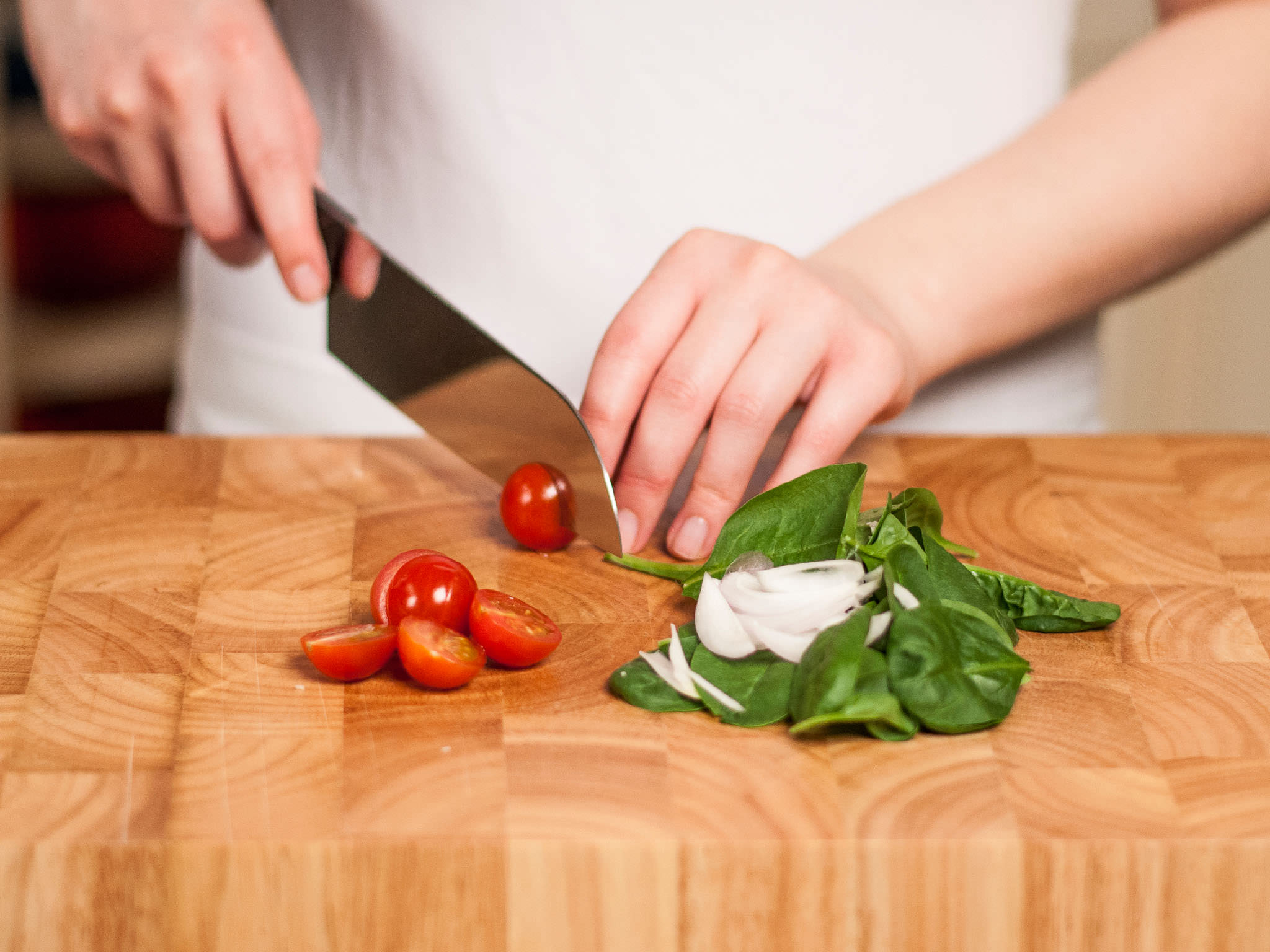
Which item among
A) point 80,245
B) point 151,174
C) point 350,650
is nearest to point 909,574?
point 350,650

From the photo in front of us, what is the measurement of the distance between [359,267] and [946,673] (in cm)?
59

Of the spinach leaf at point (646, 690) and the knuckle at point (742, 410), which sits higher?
the knuckle at point (742, 410)

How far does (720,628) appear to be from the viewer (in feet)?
2.72

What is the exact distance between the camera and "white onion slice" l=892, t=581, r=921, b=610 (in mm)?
810

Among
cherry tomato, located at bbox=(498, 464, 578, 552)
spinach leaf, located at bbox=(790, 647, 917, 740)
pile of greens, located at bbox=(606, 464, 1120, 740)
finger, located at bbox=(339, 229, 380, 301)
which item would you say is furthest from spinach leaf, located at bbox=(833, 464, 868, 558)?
finger, located at bbox=(339, 229, 380, 301)

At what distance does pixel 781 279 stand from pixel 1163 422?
212 centimetres

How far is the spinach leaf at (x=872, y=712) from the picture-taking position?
0.75 metres

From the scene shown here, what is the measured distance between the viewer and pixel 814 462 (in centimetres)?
103

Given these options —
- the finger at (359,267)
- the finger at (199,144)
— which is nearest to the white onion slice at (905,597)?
the finger at (359,267)

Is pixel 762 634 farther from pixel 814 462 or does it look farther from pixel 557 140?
pixel 557 140

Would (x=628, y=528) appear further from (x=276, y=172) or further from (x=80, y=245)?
(x=80, y=245)

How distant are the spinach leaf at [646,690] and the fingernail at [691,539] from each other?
0.17 m

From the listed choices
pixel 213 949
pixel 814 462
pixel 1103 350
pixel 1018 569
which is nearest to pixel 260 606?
pixel 213 949

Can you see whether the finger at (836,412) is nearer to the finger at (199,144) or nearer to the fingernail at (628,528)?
the fingernail at (628,528)
